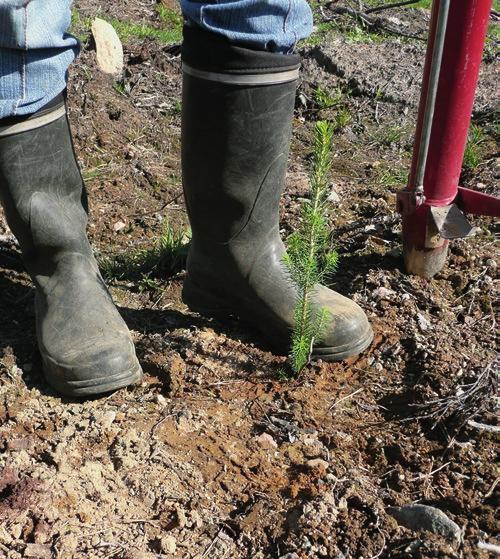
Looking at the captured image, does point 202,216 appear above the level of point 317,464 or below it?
above

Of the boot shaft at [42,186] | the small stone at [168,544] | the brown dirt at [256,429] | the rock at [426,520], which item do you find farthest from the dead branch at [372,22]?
the small stone at [168,544]

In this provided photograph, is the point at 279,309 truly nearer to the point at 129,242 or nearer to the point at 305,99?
the point at 129,242

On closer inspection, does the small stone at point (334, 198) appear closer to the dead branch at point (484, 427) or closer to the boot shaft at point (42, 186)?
the boot shaft at point (42, 186)

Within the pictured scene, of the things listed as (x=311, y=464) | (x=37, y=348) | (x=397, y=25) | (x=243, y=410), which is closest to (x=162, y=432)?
(x=243, y=410)

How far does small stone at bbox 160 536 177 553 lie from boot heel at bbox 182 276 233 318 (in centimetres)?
83

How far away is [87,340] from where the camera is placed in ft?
6.68

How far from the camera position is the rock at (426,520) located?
5.20ft

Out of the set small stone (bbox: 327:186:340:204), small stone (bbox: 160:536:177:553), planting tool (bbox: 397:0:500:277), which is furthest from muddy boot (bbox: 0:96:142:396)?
small stone (bbox: 327:186:340:204)

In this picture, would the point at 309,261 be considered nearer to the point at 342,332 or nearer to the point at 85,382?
the point at 342,332

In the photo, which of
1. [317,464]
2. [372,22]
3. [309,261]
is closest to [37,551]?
[317,464]

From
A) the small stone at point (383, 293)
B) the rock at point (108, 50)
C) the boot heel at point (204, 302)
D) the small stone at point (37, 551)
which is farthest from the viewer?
Result: the rock at point (108, 50)

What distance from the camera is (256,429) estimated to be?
1.94 meters

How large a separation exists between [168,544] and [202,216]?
92 centimetres

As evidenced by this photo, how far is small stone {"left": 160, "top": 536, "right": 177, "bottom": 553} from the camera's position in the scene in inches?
62.7
